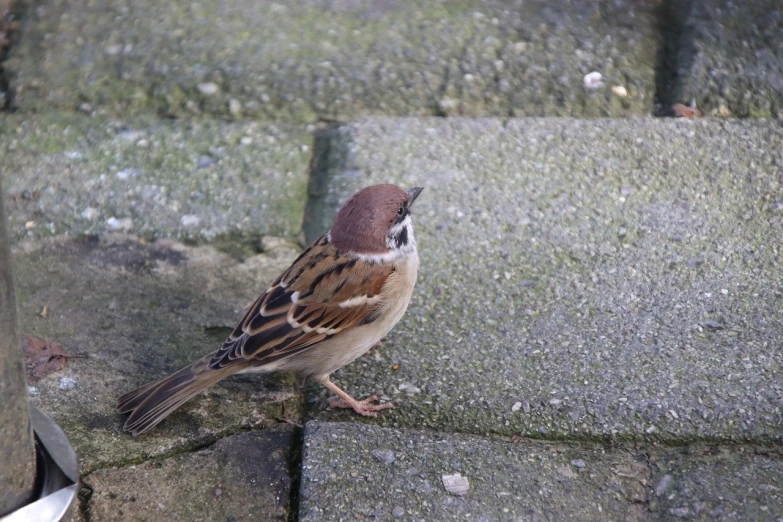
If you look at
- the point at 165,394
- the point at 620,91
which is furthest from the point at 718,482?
the point at 620,91

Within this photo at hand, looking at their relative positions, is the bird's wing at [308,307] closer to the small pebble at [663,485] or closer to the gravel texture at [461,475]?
the gravel texture at [461,475]

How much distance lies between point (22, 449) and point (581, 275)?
7.15 ft

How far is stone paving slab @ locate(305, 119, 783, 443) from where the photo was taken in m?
2.98

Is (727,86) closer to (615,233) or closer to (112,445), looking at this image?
(615,233)

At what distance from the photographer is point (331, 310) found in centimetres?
321

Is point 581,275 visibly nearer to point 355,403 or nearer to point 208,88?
point 355,403

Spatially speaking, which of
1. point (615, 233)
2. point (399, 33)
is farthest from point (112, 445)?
point (399, 33)

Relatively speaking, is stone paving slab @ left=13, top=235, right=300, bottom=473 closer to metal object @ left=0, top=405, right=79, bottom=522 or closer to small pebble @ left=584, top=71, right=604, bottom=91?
metal object @ left=0, top=405, right=79, bottom=522

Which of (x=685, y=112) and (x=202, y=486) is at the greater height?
(x=685, y=112)

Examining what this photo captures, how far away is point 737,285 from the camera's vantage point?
11.3ft

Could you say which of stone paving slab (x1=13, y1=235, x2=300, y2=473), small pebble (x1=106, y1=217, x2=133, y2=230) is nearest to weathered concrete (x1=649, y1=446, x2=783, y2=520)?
stone paving slab (x1=13, y1=235, x2=300, y2=473)

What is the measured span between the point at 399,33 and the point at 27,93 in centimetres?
197

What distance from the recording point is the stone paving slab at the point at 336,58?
14.7 feet

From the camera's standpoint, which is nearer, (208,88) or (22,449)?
→ (22,449)
